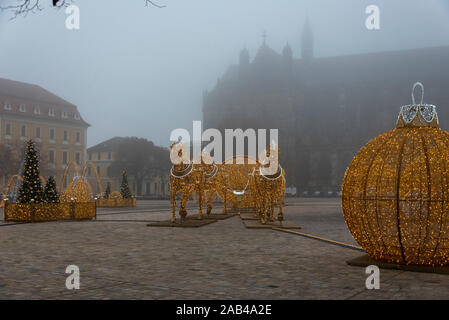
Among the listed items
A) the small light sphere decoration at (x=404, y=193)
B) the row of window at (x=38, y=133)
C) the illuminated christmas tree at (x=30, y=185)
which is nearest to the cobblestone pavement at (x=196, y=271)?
the small light sphere decoration at (x=404, y=193)

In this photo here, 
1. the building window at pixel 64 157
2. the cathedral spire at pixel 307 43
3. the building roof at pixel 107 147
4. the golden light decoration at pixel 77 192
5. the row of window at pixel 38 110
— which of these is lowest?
the golden light decoration at pixel 77 192

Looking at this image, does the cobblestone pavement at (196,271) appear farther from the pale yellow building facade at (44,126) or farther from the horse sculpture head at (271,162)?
the pale yellow building facade at (44,126)

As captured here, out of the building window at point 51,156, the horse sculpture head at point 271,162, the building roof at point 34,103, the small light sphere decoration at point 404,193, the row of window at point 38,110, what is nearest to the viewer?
the small light sphere decoration at point 404,193

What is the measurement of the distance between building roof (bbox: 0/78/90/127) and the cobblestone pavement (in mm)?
57339

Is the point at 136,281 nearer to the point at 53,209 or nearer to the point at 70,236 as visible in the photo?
the point at 70,236

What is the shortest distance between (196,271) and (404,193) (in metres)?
3.40

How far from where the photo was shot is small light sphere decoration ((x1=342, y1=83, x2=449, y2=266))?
718 centimetres

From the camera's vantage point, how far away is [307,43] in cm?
9944

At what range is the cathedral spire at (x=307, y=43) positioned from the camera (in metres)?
98.0

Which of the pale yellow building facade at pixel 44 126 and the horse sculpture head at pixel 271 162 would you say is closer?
the horse sculpture head at pixel 271 162

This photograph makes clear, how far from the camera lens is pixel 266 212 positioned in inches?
691

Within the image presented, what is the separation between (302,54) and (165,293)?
3814 inches

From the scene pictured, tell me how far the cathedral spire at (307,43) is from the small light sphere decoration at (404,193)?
3640 inches
